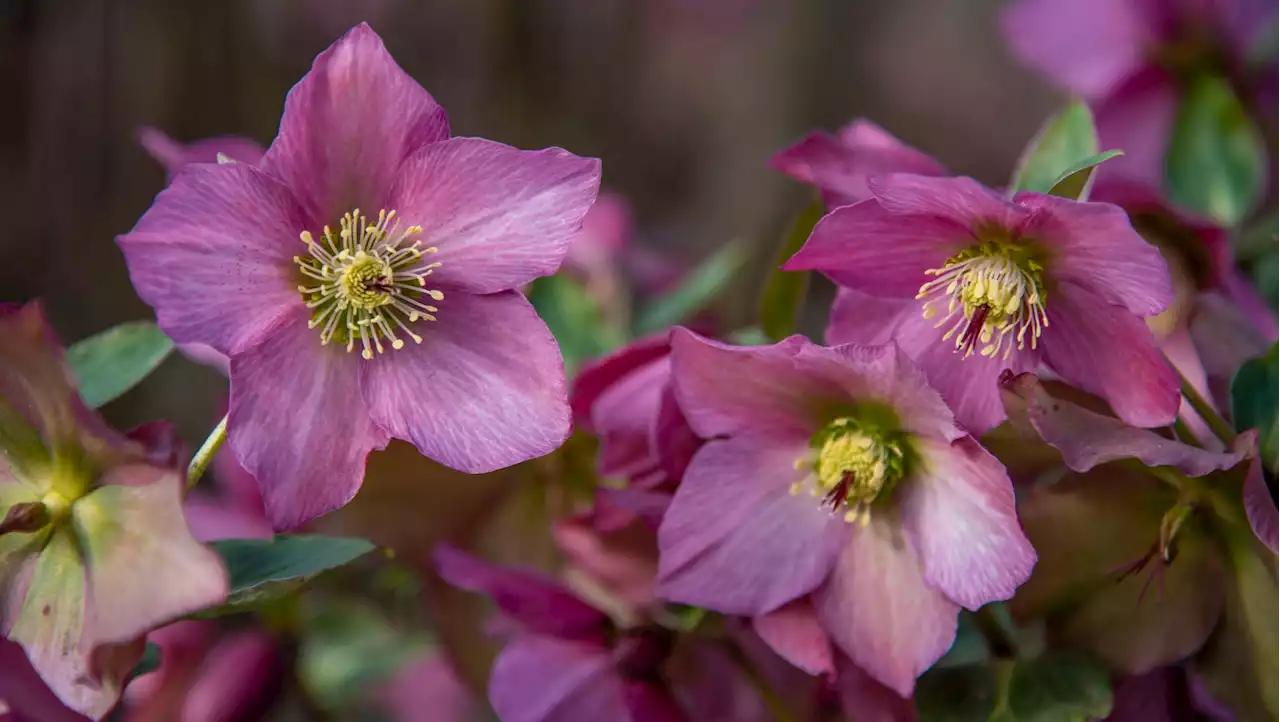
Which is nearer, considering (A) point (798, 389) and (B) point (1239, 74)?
(A) point (798, 389)

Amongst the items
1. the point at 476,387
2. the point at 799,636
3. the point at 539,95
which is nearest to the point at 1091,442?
the point at 799,636

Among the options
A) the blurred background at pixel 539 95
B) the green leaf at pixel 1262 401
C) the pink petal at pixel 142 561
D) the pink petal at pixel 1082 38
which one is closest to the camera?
→ the pink petal at pixel 142 561

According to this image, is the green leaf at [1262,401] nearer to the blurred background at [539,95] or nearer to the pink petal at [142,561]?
the pink petal at [142,561]

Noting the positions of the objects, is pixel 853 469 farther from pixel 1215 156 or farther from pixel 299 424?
pixel 1215 156

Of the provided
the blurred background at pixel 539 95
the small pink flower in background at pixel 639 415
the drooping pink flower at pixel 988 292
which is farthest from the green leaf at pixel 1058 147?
the blurred background at pixel 539 95

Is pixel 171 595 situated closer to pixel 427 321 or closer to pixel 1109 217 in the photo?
pixel 427 321

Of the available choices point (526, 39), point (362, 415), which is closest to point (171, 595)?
point (362, 415)

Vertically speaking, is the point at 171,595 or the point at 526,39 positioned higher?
the point at 171,595
